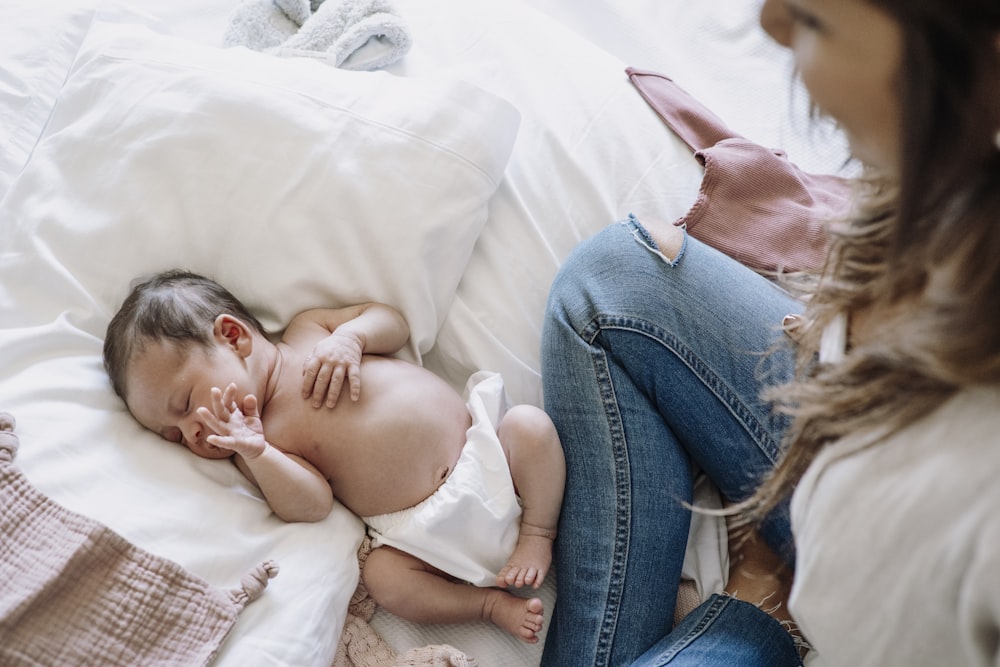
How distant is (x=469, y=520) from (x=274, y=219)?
50 cm

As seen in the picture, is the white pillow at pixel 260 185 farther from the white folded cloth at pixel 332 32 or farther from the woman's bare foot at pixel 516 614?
the woman's bare foot at pixel 516 614

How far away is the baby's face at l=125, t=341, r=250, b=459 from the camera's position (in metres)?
1.09

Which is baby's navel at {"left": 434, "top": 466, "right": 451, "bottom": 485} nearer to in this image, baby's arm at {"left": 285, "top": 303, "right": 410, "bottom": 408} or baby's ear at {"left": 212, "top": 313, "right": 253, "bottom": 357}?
baby's arm at {"left": 285, "top": 303, "right": 410, "bottom": 408}

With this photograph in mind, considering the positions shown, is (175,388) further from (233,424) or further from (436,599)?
(436,599)

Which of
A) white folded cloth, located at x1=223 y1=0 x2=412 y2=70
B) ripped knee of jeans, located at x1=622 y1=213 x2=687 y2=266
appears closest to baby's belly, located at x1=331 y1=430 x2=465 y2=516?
ripped knee of jeans, located at x1=622 y1=213 x2=687 y2=266

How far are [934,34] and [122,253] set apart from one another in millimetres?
1029

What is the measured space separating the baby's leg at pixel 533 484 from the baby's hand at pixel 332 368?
0.71 feet

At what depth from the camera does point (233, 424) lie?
1075mm

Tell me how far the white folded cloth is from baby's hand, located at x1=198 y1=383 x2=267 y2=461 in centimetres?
60

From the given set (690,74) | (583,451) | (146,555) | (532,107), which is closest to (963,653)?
(583,451)

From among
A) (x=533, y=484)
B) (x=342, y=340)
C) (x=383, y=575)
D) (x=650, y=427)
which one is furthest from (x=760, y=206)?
(x=383, y=575)

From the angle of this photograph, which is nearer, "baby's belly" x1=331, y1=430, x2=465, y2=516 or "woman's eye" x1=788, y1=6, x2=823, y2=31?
"woman's eye" x1=788, y1=6, x2=823, y2=31

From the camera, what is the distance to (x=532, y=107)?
4.46 feet

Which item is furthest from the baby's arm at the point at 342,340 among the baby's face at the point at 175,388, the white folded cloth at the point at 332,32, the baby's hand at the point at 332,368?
the white folded cloth at the point at 332,32
